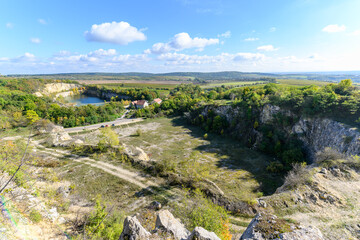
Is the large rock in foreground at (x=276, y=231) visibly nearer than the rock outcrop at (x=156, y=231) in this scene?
Yes

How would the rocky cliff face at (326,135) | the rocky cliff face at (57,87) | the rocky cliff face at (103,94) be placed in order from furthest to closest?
the rocky cliff face at (57,87)
the rocky cliff face at (103,94)
the rocky cliff face at (326,135)

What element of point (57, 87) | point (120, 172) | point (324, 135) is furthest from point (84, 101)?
point (324, 135)

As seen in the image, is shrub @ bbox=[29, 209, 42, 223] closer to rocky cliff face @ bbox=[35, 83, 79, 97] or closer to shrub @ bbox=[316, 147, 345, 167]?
shrub @ bbox=[316, 147, 345, 167]

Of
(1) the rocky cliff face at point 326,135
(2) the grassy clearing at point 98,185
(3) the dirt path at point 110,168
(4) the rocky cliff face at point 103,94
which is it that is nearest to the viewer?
(2) the grassy clearing at point 98,185

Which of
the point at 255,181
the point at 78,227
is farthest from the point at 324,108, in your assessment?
the point at 78,227

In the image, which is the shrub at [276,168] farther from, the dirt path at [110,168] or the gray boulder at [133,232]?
the gray boulder at [133,232]

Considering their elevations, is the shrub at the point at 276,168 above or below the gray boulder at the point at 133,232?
below

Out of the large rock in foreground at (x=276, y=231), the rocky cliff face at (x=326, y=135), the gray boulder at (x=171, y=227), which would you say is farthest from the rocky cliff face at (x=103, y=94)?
the large rock in foreground at (x=276, y=231)

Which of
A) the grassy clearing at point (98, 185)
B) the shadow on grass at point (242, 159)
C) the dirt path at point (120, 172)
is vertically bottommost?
the shadow on grass at point (242, 159)
